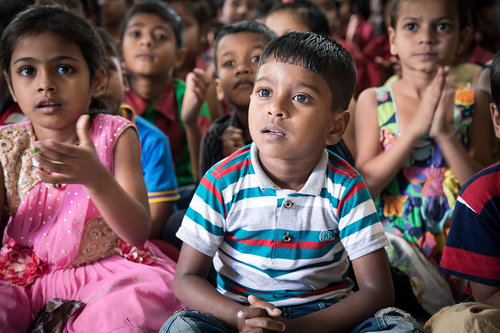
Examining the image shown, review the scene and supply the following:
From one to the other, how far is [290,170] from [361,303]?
302 mm

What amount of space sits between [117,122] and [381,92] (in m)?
0.86

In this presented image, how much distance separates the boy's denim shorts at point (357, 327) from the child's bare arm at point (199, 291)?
0.07ft

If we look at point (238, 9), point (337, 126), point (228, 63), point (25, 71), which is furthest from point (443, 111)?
point (238, 9)

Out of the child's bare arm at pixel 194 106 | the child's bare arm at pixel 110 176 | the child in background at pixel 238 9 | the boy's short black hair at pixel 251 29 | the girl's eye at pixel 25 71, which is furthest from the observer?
A: the child in background at pixel 238 9

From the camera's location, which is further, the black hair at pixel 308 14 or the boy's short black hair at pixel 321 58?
the black hair at pixel 308 14

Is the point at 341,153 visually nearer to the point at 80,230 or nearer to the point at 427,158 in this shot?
the point at 427,158

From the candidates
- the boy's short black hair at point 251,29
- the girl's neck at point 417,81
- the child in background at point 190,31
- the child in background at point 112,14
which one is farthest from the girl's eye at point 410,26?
the child in background at point 112,14

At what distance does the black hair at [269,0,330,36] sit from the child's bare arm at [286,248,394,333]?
1.33 m

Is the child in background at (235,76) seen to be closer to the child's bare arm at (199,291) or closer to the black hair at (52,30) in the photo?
the black hair at (52,30)

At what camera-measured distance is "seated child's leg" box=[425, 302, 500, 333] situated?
36.2 inches

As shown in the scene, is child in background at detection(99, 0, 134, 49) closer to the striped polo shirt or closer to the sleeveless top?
the sleeveless top

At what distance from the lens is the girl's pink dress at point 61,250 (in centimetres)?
120

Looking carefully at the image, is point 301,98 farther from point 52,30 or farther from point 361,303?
point 52,30

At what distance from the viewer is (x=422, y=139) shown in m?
1.61
